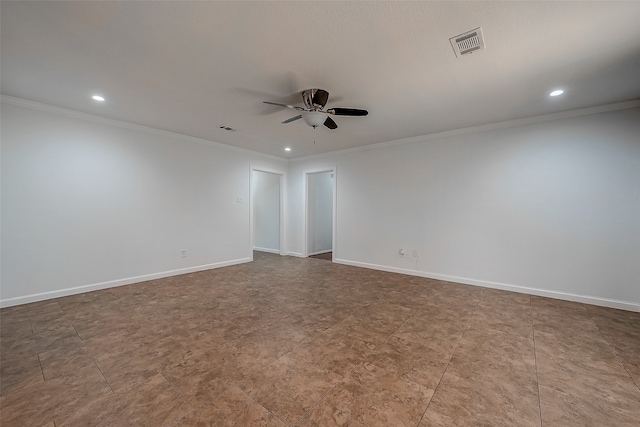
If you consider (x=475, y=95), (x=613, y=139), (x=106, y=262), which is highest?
(x=475, y=95)

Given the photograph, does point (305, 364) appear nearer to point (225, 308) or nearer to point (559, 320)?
point (225, 308)

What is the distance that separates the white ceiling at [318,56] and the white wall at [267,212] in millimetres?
3493

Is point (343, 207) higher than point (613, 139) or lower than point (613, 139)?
lower

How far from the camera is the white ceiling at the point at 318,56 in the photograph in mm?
1688

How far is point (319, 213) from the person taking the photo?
6801 millimetres

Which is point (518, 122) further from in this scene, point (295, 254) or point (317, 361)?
point (295, 254)

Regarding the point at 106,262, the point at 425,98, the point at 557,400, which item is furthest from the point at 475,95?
the point at 106,262

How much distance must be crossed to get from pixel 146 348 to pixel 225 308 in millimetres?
959

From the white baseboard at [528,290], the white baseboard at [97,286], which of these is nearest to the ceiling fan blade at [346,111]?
the white baseboard at [528,290]

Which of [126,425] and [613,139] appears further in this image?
[613,139]

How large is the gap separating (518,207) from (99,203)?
6.49 m

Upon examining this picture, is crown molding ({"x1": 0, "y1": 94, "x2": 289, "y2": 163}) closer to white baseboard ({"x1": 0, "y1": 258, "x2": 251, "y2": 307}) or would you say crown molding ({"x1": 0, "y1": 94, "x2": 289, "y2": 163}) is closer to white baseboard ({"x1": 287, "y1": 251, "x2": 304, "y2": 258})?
white baseboard ({"x1": 0, "y1": 258, "x2": 251, "y2": 307})

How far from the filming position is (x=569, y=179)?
337 centimetres

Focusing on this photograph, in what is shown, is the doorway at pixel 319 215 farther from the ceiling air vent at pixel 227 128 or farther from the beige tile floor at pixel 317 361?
the beige tile floor at pixel 317 361
